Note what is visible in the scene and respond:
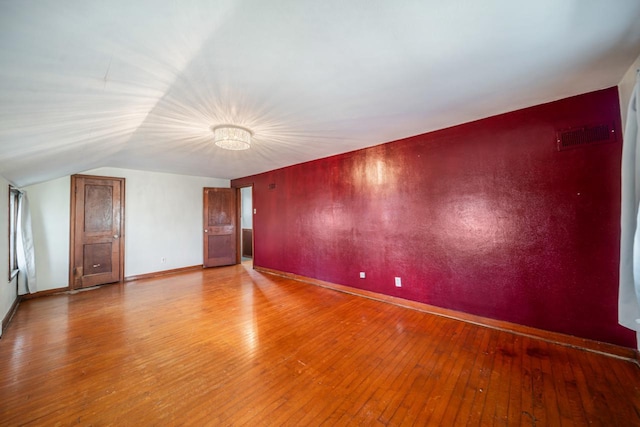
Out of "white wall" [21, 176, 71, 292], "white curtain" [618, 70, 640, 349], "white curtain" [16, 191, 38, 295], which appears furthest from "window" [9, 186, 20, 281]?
"white curtain" [618, 70, 640, 349]

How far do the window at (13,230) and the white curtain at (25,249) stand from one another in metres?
0.04

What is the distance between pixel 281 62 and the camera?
5.17 feet

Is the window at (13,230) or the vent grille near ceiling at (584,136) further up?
the vent grille near ceiling at (584,136)

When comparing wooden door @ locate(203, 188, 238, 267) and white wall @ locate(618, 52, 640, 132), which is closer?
white wall @ locate(618, 52, 640, 132)

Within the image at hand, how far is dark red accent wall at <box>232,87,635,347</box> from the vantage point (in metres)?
2.12

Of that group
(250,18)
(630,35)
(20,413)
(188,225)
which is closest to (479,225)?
(630,35)

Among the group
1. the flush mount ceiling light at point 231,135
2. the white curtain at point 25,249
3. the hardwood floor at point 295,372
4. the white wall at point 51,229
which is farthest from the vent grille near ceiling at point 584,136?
the white wall at point 51,229

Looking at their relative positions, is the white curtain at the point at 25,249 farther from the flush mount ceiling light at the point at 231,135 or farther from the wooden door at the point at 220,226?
the flush mount ceiling light at the point at 231,135

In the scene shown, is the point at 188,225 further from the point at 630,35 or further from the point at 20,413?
the point at 630,35

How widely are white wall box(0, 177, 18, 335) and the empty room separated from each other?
0.16 ft

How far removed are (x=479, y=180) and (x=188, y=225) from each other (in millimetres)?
5781

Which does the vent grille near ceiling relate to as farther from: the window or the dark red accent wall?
the window

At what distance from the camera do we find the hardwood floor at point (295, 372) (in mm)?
1494

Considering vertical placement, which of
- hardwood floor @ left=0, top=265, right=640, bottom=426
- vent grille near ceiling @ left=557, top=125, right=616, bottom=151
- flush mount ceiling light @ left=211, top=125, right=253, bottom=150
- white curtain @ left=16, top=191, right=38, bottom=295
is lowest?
hardwood floor @ left=0, top=265, right=640, bottom=426
